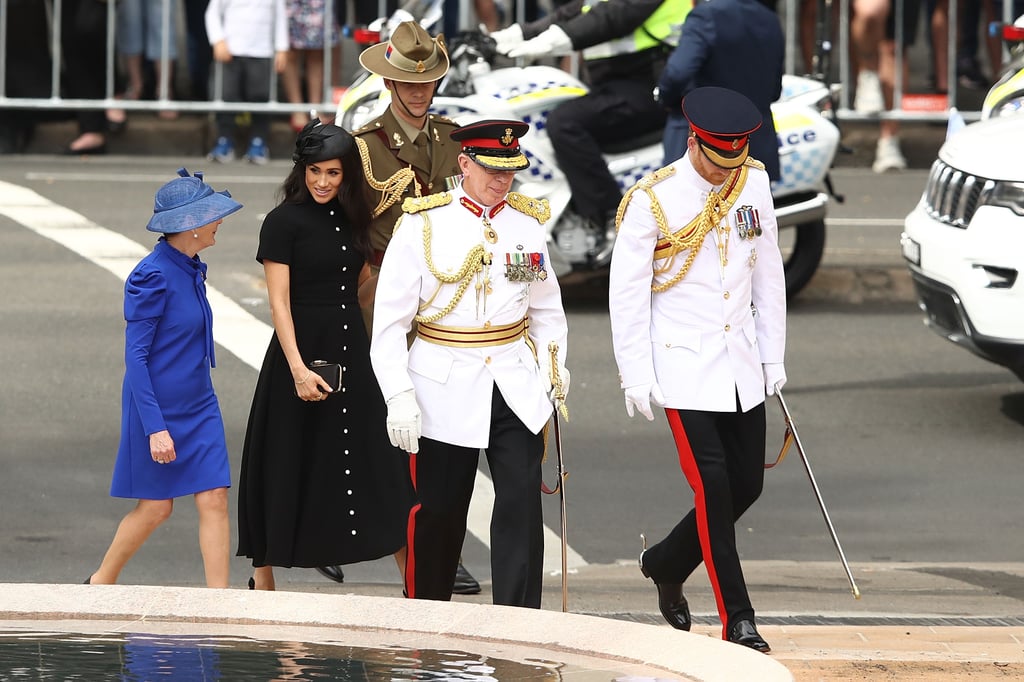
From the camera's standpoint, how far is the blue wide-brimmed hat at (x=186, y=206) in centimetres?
682

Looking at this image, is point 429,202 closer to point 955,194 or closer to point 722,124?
point 722,124

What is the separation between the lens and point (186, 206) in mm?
6871

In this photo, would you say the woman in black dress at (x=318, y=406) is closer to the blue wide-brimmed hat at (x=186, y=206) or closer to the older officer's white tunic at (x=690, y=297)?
the blue wide-brimmed hat at (x=186, y=206)

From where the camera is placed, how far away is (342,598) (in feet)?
17.8

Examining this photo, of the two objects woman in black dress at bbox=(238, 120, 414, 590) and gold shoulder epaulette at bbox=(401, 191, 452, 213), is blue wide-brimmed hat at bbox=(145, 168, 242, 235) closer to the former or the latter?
woman in black dress at bbox=(238, 120, 414, 590)

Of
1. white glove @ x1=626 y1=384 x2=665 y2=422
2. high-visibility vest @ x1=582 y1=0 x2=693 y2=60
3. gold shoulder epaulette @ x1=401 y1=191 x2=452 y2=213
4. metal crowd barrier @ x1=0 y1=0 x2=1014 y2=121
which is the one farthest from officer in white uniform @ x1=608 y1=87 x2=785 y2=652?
metal crowd barrier @ x1=0 y1=0 x2=1014 y2=121

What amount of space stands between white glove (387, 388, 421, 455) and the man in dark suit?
4393mm

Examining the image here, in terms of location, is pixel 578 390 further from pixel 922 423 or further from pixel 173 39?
pixel 173 39

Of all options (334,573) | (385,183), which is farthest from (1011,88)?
(334,573)

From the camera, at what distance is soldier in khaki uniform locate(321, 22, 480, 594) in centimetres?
745

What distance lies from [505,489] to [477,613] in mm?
Result: 1207

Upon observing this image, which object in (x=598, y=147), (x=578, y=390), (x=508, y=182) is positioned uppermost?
(x=508, y=182)

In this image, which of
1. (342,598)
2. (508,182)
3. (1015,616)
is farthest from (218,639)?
(1015,616)

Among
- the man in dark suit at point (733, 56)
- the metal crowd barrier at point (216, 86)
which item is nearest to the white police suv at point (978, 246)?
the man in dark suit at point (733, 56)
